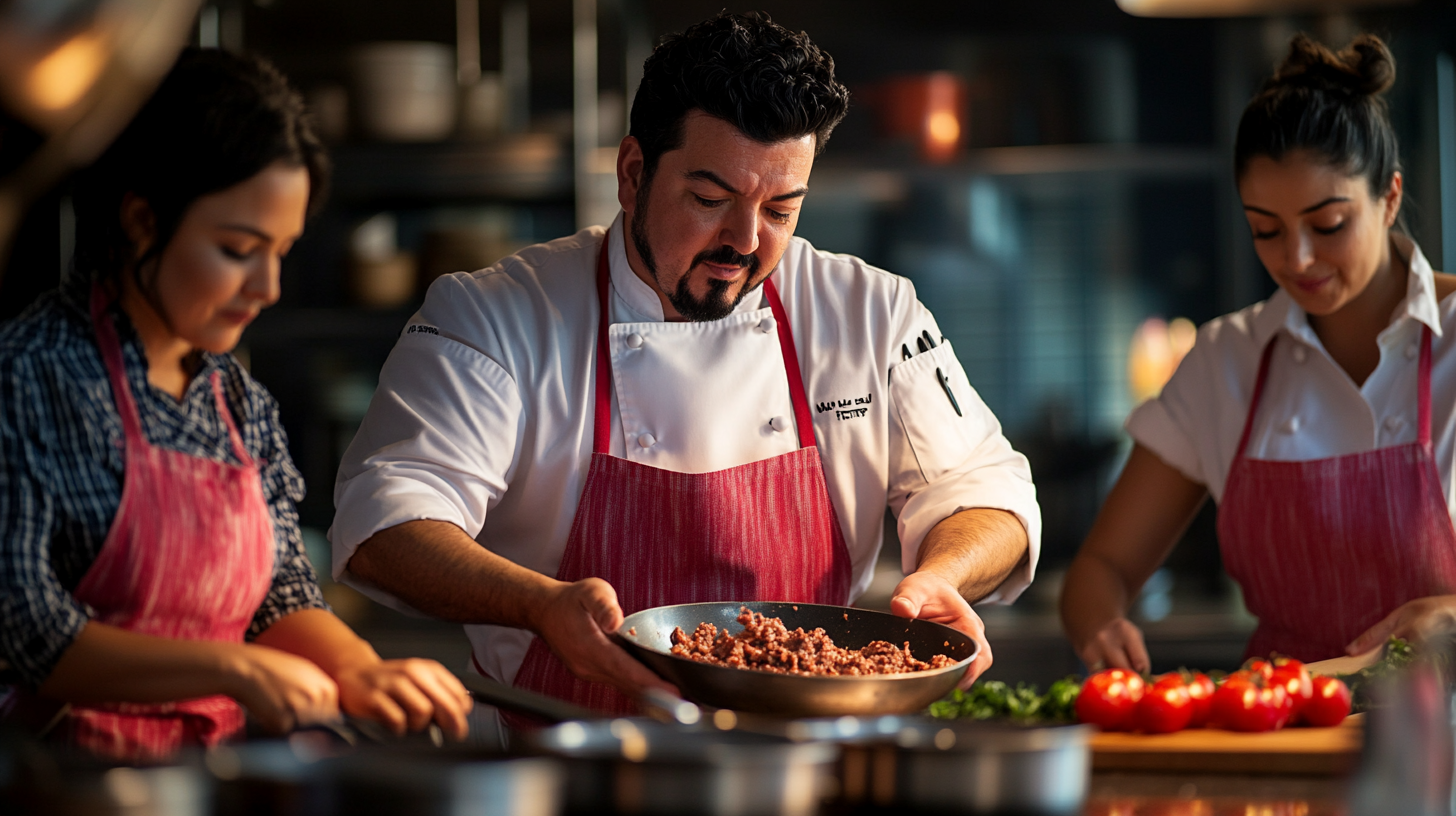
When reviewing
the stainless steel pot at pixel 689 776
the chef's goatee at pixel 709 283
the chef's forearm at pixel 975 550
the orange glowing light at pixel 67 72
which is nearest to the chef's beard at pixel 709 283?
the chef's goatee at pixel 709 283

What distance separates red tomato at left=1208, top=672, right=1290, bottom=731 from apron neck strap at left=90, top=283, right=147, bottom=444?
1.16 meters

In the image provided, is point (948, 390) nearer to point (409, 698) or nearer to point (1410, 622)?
point (1410, 622)

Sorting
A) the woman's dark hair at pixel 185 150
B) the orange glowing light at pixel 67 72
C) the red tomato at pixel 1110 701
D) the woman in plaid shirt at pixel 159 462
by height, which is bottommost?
the red tomato at pixel 1110 701

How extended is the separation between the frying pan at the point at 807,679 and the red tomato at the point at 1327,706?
0.43 m

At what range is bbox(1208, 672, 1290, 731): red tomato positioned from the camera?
1.50 metres

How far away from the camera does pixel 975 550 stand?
68.4 inches

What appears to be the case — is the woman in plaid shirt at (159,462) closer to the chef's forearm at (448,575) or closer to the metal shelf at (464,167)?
the chef's forearm at (448,575)

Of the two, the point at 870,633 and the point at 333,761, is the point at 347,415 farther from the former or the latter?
the point at 333,761

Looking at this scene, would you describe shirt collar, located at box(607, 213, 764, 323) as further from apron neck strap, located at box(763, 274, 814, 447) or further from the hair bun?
the hair bun

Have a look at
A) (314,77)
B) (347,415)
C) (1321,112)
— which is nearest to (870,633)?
(1321,112)

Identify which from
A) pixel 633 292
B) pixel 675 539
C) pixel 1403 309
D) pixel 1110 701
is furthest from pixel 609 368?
pixel 1403 309

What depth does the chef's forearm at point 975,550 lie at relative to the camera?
1.70m

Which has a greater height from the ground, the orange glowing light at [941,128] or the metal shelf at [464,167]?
the orange glowing light at [941,128]

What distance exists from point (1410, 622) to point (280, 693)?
144cm
